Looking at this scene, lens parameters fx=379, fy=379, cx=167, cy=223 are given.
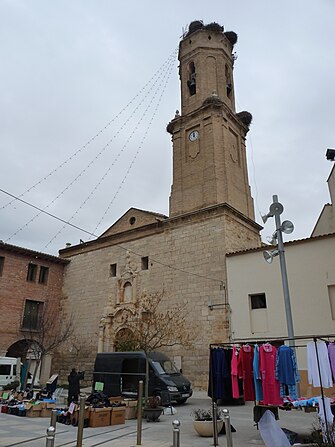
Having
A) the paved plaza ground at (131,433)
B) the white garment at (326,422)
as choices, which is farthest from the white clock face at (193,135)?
the white garment at (326,422)

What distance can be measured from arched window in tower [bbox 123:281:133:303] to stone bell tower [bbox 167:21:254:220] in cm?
451

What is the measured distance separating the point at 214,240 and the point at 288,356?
35.0 ft

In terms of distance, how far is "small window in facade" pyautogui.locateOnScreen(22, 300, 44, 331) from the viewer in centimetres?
2162

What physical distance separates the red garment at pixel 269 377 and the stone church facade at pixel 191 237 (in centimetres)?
847

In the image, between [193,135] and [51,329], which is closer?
[193,135]

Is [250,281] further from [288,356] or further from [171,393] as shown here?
[288,356]

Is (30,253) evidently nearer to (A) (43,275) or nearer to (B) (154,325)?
(A) (43,275)

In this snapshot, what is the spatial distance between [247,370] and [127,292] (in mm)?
13392

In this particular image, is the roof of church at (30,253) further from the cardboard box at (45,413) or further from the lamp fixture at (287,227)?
the lamp fixture at (287,227)

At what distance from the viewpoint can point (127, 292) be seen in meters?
20.6

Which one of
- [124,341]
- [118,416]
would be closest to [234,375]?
[118,416]

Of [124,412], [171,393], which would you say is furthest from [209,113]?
[124,412]

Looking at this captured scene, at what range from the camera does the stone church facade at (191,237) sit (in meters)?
17.0

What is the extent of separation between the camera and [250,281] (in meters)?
15.8
